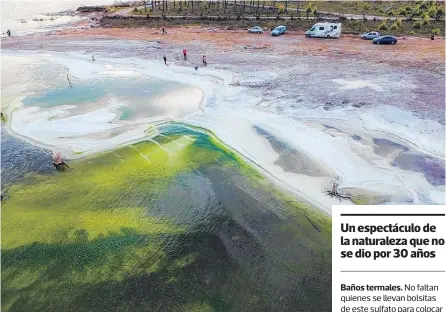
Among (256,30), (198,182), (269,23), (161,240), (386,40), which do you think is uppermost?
(269,23)

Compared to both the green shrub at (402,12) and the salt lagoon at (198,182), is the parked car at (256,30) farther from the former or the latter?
the green shrub at (402,12)

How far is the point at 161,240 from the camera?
15070 mm

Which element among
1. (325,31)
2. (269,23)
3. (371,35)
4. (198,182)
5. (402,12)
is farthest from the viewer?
(402,12)

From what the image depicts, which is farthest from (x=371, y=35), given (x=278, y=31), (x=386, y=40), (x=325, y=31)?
(x=278, y=31)

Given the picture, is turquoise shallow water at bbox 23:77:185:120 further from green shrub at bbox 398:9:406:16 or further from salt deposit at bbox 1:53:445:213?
green shrub at bbox 398:9:406:16

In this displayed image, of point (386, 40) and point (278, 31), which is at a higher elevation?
point (278, 31)

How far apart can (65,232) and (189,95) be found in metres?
17.0

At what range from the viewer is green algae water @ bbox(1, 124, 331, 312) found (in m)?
12.7

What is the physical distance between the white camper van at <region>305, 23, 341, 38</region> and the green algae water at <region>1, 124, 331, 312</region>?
110 ft

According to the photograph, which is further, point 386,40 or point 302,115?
point 386,40

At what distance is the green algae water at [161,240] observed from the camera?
1269 centimetres

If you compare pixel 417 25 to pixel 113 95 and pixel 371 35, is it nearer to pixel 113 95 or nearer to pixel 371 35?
pixel 371 35

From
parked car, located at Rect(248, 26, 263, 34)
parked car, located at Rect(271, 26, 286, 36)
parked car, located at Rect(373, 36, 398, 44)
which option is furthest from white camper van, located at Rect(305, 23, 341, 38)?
parked car, located at Rect(248, 26, 263, 34)

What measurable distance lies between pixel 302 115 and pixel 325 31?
88.4ft
